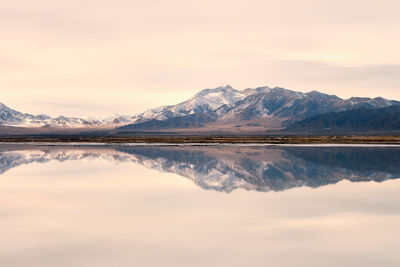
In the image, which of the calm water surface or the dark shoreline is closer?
the calm water surface

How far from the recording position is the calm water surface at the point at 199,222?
50.0 feet

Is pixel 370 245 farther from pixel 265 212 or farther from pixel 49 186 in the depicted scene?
pixel 49 186

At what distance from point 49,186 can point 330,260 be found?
2263 centimetres

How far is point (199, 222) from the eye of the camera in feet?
67.1

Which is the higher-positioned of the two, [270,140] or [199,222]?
[199,222]

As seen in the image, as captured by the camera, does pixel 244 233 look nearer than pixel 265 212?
Yes

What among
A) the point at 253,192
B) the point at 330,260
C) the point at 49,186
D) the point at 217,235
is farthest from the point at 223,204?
the point at 49,186

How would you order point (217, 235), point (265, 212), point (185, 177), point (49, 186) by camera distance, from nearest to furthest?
point (217, 235) → point (265, 212) → point (49, 186) → point (185, 177)

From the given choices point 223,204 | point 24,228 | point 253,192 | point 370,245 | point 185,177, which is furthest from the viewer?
point 185,177

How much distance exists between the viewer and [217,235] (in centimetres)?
1797

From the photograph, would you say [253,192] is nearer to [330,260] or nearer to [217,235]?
[217,235]

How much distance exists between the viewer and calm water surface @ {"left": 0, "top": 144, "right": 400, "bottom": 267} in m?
15.2

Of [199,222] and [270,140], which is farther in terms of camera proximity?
[270,140]

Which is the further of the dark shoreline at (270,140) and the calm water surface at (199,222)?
the dark shoreline at (270,140)
